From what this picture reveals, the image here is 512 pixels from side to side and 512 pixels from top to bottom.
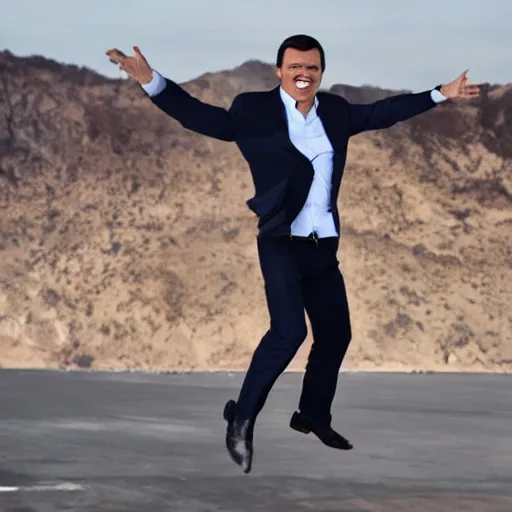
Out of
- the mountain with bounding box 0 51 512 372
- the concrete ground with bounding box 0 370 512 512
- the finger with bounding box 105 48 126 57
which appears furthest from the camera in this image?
the mountain with bounding box 0 51 512 372

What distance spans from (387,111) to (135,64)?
1494 mm

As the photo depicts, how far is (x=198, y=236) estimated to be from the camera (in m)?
45.3

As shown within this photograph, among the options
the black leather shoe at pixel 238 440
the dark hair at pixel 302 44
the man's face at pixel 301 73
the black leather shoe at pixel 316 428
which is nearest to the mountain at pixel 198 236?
the black leather shoe at pixel 316 428

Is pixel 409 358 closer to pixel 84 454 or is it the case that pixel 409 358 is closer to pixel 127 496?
pixel 84 454

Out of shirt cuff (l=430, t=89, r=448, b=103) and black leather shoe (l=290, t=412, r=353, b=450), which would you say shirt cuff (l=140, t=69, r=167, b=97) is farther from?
black leather shoe (l=290, t=412, r=353, b=450)

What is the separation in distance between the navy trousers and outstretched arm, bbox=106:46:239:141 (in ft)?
2.03

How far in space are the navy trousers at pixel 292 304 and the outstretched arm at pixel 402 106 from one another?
0.69 meters

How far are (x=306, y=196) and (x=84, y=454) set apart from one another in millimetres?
5002

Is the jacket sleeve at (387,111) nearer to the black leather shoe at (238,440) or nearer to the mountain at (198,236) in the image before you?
the black leather shoe at (238,440)

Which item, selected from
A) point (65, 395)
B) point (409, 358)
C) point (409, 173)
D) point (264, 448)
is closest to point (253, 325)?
point (409, 358)

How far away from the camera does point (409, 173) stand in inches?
1959

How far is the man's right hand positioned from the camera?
769 cm

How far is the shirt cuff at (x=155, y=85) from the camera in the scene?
786 centimetres

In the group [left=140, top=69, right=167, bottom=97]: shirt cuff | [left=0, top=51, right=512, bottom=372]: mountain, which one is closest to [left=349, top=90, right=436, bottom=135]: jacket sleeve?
[left=140, top=69, right=167, bottom=97]: shirt cuff
